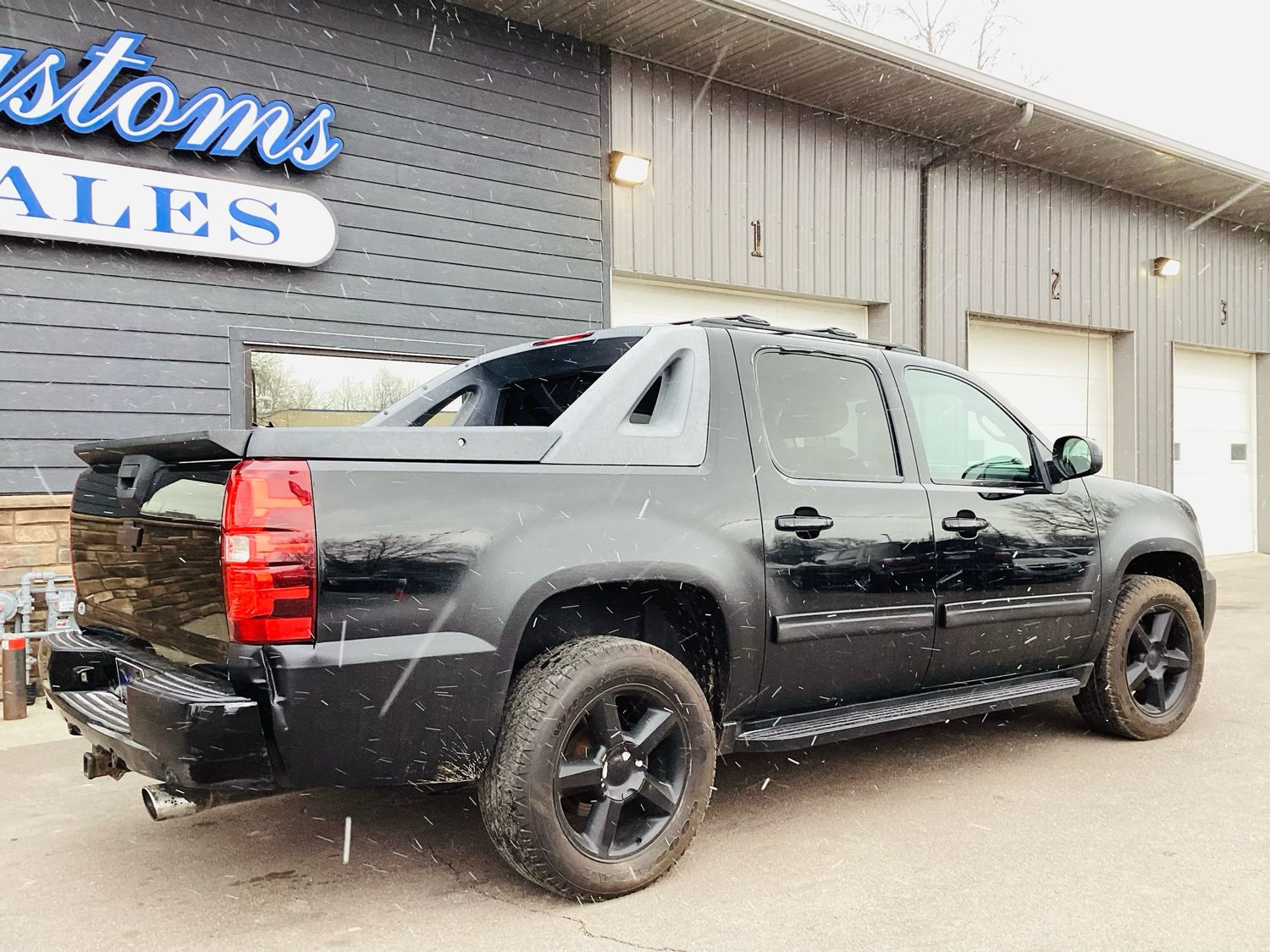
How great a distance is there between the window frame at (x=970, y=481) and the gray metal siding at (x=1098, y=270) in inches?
251

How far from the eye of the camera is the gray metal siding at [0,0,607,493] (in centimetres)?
632

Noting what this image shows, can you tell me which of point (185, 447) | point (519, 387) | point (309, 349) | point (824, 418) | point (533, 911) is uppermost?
point (309, 349)

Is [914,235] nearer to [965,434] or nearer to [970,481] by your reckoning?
[965,434]

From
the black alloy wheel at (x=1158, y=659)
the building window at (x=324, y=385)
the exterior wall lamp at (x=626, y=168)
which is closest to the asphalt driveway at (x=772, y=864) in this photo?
the black alloy wheel at (x=1158, y=659)

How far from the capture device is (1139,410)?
1267 centimetres

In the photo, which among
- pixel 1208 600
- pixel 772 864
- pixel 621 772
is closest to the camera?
pixel 621 772

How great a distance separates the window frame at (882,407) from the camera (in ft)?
12.1

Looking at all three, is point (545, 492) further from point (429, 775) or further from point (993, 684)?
point (993, 684)

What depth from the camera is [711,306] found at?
373 inches

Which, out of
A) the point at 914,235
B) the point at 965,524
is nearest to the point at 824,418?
the point at 965,524

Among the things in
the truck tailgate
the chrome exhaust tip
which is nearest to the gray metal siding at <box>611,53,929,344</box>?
the truck tailgate

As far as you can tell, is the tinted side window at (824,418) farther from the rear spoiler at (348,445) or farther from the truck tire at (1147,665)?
the truck tire at (1147,665)

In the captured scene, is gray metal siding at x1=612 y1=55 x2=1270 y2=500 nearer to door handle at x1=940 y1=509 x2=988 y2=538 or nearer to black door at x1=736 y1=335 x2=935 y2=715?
black door at x1=736 y1=335 x2=935 y2=715

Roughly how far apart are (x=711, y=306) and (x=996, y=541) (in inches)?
223
